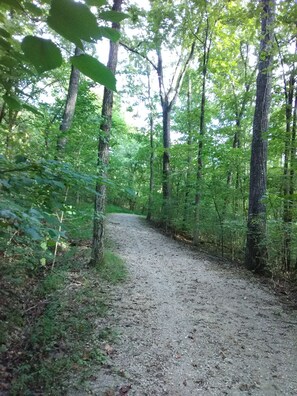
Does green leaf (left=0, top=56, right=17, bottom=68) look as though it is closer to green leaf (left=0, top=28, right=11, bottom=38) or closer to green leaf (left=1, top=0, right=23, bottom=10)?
green leaf (left=0, top=28, right=11, bottom=38)

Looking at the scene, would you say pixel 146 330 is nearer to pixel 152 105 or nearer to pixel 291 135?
pixel 291 135

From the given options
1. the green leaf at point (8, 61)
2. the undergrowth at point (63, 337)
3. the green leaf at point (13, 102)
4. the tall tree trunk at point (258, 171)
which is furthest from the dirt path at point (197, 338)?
the green leaf at point (8, 61)

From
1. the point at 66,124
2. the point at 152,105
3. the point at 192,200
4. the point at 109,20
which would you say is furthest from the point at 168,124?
the point at 109,20

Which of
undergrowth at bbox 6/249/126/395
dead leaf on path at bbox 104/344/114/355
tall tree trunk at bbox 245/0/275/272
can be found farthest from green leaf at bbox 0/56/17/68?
tall tree trunk at bbox 245/0/275/272

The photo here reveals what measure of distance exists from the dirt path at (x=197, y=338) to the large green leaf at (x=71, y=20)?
3.16 metres

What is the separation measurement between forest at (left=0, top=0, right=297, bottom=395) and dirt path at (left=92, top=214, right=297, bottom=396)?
21.9 inches

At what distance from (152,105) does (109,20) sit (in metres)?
18.7

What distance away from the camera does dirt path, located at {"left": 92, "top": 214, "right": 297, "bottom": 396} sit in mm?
3143

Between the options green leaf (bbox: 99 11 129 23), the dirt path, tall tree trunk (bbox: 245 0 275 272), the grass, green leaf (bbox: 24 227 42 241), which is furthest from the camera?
tall tree trunk (bbox: 245 0 275 272)

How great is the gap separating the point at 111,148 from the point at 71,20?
9763mm

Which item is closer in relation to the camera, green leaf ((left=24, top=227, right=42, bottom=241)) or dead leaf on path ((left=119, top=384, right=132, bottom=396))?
green leaf ((left=24, top=227, right=42, bottom=241))

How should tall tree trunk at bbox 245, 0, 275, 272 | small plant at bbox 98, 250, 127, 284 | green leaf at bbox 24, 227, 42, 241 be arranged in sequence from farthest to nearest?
tall tree trunk at bbox 245, 0, 275, 272, small plant at bbox 98, 250, 127, 284, green leaf at bbox 24, 227, 42, 241

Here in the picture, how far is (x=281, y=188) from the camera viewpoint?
745cm

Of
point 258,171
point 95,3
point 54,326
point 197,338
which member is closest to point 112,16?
point 95,3
